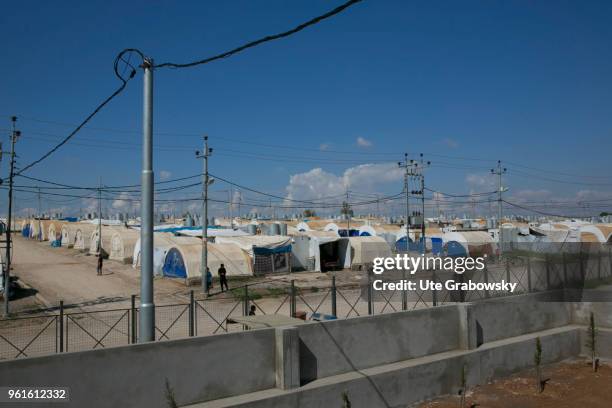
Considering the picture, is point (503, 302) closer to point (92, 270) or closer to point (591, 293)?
point (591, 293)

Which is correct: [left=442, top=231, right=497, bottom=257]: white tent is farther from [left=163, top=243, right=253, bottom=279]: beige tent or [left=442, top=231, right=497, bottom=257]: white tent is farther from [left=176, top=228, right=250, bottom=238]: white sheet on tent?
[left=176, top=228, right=250, bottom=238]: white sheet on tent

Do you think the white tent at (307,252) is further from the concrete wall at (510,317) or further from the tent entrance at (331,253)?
the concrete wall at (510,317)

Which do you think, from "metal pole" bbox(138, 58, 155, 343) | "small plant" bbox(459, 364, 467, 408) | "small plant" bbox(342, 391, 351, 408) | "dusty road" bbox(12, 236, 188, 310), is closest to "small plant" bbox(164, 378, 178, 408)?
"metal pole" bbox(138, 58, 155, 343)

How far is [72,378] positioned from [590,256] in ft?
72.6

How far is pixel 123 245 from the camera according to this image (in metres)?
40.7

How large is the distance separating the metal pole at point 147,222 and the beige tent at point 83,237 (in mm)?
46449

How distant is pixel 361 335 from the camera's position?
37.9ft

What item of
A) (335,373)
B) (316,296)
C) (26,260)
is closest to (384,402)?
(335,373)

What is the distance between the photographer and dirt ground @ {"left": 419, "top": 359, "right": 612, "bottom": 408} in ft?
40.1

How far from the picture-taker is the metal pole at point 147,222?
8898mm

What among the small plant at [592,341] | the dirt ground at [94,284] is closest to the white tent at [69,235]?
the dirt ground at [94,284]

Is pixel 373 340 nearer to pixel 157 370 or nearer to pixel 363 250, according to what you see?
pixel 157 370

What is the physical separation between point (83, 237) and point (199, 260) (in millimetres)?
27380

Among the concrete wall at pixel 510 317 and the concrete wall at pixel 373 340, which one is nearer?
the concrete wall at pixel 373 340
